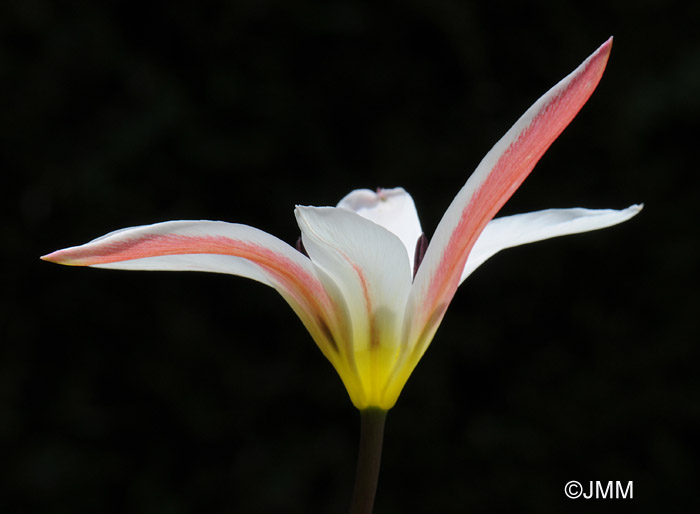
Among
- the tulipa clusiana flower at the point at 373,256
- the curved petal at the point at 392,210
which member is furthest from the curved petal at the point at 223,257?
the curved petal at the point at 392,210

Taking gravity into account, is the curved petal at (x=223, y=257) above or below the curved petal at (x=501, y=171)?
below

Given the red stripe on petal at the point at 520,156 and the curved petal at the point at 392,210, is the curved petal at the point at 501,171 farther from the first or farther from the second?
the curved petal at the point at 392,210

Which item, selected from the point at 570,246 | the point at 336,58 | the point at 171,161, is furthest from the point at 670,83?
the point at 171,161

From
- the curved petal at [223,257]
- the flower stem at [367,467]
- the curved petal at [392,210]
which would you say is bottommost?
the flower stem at [367,467]

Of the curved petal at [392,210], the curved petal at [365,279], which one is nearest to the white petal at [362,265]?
the curved petal at [365,279]

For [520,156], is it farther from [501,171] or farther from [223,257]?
[223,257]

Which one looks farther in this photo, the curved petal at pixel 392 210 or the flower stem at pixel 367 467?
the curved petal at pixel 392 210

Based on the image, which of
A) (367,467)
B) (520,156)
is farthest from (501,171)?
(367,467)

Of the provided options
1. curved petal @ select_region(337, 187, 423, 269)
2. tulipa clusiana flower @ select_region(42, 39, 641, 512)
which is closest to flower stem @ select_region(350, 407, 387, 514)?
tulipa clusiana flower @ select_region(42, 39, 641, 512)
